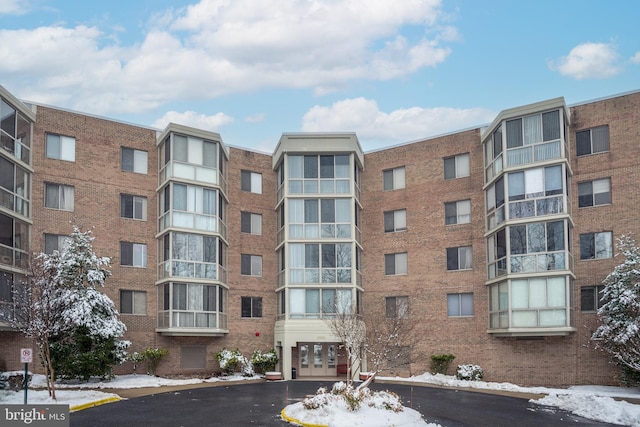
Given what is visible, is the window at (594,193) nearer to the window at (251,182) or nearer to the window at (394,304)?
the window at (394,304)

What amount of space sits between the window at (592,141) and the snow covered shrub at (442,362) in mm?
12249

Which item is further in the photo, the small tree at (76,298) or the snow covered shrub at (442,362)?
the snow covered shrub at (442,362)

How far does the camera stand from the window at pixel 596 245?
102ft

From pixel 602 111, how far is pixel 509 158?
16.0 feet

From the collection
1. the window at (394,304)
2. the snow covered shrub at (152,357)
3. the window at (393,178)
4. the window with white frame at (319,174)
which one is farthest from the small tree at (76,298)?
the window at (393,178)

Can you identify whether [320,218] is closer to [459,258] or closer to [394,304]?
[394,304]

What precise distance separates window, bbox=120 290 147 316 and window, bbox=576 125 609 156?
917 inches

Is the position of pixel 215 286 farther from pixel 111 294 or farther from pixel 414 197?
pixel 414 197

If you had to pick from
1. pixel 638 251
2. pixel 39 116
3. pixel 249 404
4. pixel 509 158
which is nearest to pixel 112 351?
pixel 249 404

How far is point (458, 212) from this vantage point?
3638 centimetres

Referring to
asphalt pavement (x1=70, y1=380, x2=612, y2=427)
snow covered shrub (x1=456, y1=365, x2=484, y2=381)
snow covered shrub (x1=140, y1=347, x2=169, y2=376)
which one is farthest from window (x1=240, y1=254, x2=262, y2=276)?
snow covered shrub (x1=456, y1=365, x2=484, y2=381)

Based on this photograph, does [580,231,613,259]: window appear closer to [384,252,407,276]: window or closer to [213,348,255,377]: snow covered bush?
[384,252,407,276]: window

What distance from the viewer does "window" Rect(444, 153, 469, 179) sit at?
3634 centimetres

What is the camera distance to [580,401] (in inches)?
924
